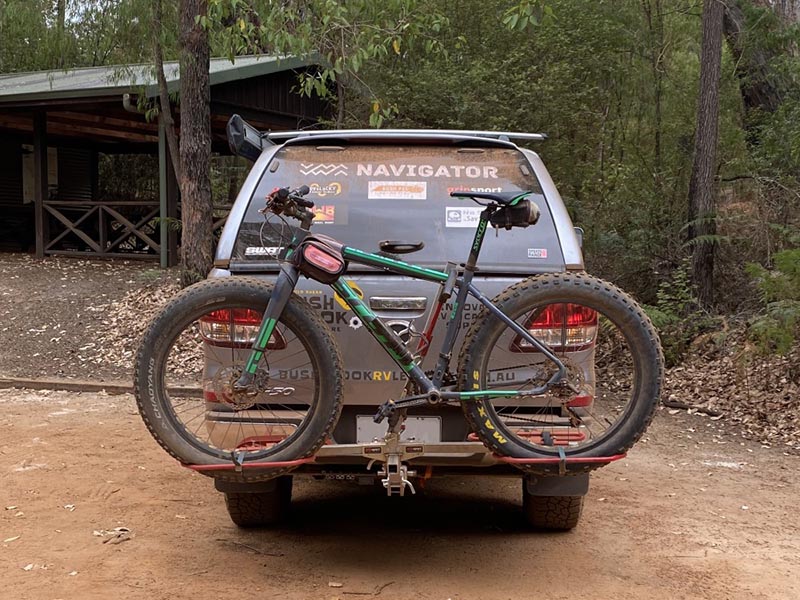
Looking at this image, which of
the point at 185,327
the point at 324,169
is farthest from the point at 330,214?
the point at 185,327

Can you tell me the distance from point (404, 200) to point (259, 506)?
1.81 meters

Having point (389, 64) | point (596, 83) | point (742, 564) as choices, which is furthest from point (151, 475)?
point (596, 83)

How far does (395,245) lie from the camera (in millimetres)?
3818

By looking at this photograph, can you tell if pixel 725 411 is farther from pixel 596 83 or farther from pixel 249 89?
pixel 249 89

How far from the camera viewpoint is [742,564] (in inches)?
159

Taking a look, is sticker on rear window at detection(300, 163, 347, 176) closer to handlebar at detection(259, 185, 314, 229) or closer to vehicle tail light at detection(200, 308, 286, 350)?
handlebar at detection(259, 185, 314, 229)

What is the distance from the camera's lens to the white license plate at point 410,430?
358 centimetres

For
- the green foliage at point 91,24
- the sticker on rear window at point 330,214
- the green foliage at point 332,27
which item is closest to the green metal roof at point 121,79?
the green foliage at point 91,24

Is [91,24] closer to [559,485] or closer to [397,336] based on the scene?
[397,336]

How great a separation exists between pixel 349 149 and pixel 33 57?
24.1 m

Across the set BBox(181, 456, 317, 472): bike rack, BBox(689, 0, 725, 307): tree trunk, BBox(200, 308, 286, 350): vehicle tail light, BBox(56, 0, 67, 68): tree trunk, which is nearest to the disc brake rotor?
BBox(200, 308, 286, 350): vehicle tail light

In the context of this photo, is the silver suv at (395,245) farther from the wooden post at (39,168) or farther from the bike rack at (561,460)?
the wooden post at (39,168)

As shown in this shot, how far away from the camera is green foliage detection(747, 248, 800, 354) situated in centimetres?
717

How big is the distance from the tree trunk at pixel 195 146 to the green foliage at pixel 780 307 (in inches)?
249
